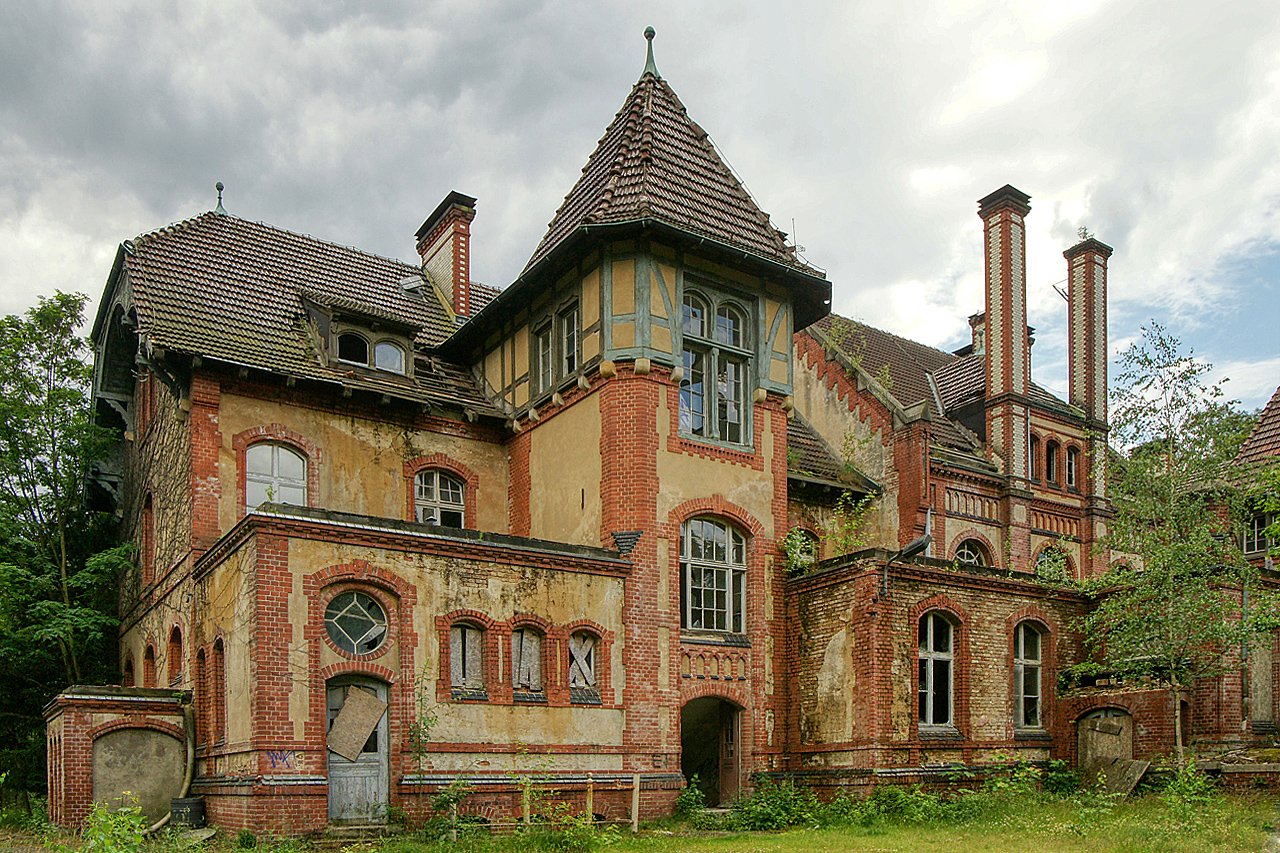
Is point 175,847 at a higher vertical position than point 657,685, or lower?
lower

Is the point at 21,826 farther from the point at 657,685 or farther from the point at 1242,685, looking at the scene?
the point at 1242,685

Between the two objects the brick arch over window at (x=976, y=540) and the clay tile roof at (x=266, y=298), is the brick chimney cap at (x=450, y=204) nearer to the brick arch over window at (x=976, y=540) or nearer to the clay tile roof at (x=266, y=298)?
the clay tile roof at (x=266, y=298)

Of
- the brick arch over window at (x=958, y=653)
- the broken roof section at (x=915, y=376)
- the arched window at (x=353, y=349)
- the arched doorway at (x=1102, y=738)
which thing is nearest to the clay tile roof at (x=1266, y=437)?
the broken roof section at (x=915, y=376)

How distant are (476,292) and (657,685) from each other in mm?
12449

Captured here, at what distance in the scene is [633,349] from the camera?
19.0m

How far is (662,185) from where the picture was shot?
2034 centimetres

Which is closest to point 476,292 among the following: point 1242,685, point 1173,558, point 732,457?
point 732,457

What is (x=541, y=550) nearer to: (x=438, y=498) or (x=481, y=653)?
(x=481, y=653)

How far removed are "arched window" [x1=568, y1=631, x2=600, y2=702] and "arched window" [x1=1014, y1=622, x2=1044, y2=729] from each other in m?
8.07

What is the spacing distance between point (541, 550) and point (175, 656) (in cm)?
703

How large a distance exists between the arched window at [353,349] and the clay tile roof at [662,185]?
158 inches

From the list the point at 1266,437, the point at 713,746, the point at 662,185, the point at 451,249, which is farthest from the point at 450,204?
the point at 1266,437

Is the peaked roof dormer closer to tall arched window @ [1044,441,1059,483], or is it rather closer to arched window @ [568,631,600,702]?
arched window @ [568,631,600,702]

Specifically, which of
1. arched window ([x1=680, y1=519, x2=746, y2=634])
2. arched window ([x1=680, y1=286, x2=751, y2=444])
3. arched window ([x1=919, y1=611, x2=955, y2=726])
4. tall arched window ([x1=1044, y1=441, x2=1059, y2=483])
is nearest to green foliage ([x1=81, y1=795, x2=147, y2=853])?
arched window ([x1=680, y1=519, x2=746, y2=634])
